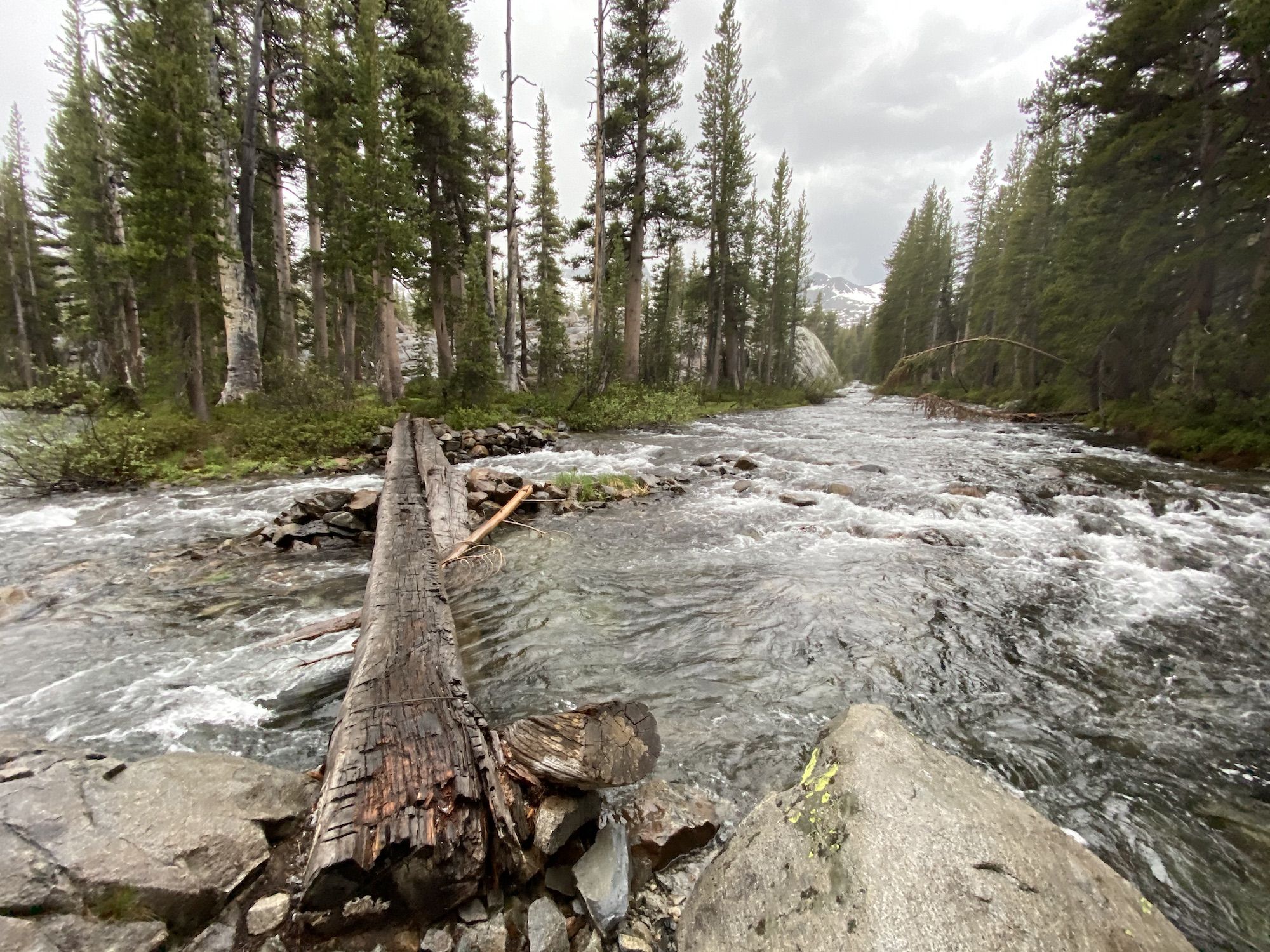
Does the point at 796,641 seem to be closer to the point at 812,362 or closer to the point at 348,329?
the point at 348,329

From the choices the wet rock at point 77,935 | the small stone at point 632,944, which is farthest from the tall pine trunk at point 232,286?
the small stone at point 632,944

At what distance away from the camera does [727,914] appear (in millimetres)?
2002

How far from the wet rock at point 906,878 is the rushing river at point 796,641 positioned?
76 cm

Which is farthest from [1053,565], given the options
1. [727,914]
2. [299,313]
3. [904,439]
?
[299,313]

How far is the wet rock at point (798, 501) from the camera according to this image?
908 centimetres

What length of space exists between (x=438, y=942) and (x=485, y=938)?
0.17m

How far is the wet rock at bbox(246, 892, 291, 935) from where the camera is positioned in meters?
1.82

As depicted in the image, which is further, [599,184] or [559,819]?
[599,184]

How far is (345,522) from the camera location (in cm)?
755

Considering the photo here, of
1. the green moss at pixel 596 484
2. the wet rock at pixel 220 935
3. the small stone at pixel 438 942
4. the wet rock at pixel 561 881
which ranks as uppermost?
the green moss at pixel 596 484

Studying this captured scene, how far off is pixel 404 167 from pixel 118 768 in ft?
59.0

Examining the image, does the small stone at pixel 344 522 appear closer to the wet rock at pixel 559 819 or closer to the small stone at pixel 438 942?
the wet rock at pixel 559 819

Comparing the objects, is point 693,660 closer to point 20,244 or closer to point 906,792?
point 906,792

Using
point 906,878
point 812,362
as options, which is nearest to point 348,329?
point 906,878
